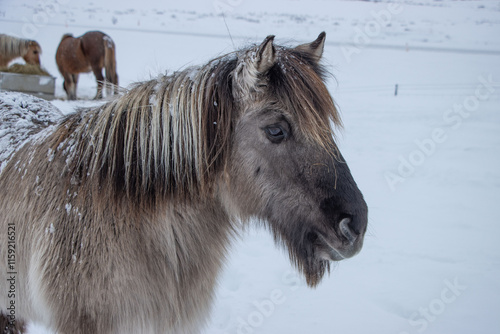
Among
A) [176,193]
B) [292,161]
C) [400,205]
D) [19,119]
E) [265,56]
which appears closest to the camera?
[265,56]

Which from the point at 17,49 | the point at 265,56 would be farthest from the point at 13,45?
the point at 265,56

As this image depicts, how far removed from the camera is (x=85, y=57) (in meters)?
13.9

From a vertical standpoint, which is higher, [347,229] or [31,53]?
[31,53]

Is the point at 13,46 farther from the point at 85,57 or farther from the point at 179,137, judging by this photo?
the point at 179,137

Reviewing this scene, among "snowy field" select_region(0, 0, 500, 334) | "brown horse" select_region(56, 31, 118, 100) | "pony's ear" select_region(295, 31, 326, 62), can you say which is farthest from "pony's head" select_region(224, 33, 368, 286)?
"brown horse" select_region(56, 31, 118, 100)

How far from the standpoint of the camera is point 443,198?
23.2 ft

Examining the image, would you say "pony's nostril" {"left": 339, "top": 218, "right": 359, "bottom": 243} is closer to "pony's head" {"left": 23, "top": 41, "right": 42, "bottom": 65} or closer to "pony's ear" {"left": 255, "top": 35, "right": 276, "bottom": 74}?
"pony's ear" {"left": 255, "top": 35, "right": 276, "bottom": 74}

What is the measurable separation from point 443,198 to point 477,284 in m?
2.53

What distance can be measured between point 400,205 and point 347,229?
5226 mm

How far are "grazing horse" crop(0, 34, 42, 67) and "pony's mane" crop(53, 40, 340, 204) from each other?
1362cm

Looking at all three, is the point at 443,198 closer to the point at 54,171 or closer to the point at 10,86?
the point at 54,171

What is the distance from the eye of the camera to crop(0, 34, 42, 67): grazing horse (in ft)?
44.6

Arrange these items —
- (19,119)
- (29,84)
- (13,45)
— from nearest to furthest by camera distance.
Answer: (19,119) < (29,84) < (13,45)

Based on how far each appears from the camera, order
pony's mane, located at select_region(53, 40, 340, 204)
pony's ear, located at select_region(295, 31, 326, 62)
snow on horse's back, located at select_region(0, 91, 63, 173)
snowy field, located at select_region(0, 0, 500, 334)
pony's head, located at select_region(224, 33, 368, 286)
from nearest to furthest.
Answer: pony's head, located at select_region(224, 33, 368, 286) < pony's mane, located at select_region(53, 40, 340, 204) < pony's ear, located at select_region(295, 31, 326, 62) < snow on horse's back, located at select_region(0, 91, 63, 173) < snowy field, located at select_region(0, 0, 500, 334)
